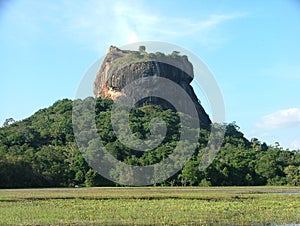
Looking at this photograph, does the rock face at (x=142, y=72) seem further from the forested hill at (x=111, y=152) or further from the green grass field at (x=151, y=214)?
the green grass field at (x=151, y=214)

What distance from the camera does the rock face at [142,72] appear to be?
74625 millimetres

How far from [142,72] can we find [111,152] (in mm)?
25374

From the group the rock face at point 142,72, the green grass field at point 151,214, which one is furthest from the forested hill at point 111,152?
the green grass field at point 151,214

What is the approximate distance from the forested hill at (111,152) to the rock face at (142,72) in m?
7.74

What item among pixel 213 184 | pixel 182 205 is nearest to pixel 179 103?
pixel 213 184

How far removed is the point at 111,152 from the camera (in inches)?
2013

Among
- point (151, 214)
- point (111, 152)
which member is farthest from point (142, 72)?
point (151, 214)

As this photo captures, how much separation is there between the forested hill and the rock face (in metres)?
7.74

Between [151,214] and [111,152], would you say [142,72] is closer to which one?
[111,152]

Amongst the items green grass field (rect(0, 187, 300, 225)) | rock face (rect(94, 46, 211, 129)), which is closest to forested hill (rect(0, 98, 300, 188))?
rock face (rect(94, 46, 211, 129))

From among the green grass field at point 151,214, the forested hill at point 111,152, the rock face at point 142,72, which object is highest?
the rock face at point 142,72

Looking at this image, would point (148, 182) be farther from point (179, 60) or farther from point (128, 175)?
point (179, 60)

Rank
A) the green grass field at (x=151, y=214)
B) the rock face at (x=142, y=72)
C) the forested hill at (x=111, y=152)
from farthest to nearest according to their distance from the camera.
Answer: the rock face at (x=142, y=72) → the forested hill at (x=111, y=152) → the green grass field at (x=151, y=214)

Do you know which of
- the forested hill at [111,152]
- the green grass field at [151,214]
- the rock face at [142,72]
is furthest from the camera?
the rock face at [142,72]
